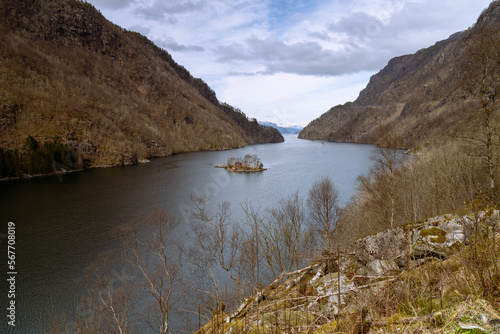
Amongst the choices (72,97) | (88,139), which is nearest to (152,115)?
(72,97)

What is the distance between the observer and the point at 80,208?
36500mm

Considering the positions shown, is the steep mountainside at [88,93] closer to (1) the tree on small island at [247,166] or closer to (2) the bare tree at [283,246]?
(1) the tree on small island at [247,166]

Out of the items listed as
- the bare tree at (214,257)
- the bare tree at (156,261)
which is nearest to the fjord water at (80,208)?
the bare tree at (156,261)

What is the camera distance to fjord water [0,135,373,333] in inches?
724

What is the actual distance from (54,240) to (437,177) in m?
36.0

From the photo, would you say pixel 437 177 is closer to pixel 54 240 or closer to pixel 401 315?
pixel 401 315

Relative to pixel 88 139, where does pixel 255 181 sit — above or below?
below

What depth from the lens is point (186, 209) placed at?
3656 cm

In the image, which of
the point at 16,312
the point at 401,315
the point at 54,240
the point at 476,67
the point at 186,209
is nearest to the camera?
the point at 401,315

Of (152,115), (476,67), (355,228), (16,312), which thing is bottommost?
(16,312)

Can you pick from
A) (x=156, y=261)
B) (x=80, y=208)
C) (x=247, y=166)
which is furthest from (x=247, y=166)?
(x=156, y=261)

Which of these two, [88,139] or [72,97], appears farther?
[72,97]

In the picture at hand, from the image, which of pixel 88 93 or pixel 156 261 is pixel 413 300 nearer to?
pixel 156 261

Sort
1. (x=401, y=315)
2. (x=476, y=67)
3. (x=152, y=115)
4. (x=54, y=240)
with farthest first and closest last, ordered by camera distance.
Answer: (x=152, y=115)
(x=54, y=240)
(x=476, y=67)
(x=401, y=315)
